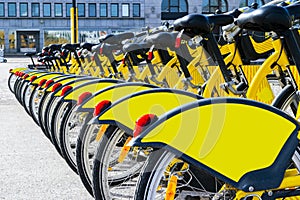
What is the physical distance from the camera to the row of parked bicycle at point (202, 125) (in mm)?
2312

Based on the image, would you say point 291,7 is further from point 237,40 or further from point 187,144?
point 237,40

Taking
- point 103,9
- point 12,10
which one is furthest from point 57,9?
point 103,9

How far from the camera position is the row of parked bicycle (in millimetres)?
2312

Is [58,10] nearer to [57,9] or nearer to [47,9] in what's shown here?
[57,9]

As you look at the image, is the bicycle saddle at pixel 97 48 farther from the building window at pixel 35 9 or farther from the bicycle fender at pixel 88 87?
the building window at pixel 35 9

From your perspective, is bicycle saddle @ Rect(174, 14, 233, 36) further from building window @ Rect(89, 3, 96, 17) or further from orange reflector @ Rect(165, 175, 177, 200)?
building window @ Rect(89, 3, 96, 17)

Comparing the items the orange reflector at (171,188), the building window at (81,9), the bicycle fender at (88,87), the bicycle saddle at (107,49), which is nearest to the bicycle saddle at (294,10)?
the orange reflector at (171,188)

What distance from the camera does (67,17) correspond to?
168 feet

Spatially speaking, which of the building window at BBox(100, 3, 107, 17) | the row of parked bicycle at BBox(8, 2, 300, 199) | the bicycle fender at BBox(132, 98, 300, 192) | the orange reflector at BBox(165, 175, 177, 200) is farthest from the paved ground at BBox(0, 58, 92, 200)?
the building window at BBox(100, 3, 107, 17)

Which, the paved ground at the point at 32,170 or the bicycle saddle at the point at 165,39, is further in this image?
the bicycle saddle at the point at 165,39

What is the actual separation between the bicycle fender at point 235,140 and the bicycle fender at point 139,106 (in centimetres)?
62

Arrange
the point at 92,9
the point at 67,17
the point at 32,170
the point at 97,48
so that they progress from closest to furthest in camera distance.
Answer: the point at 32,170, the point at 97,48, the point at 92,9, the point at 67,17

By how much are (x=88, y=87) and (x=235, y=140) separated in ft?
6.99

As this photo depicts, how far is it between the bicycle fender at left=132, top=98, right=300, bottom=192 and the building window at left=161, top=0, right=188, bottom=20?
46.5 meters
